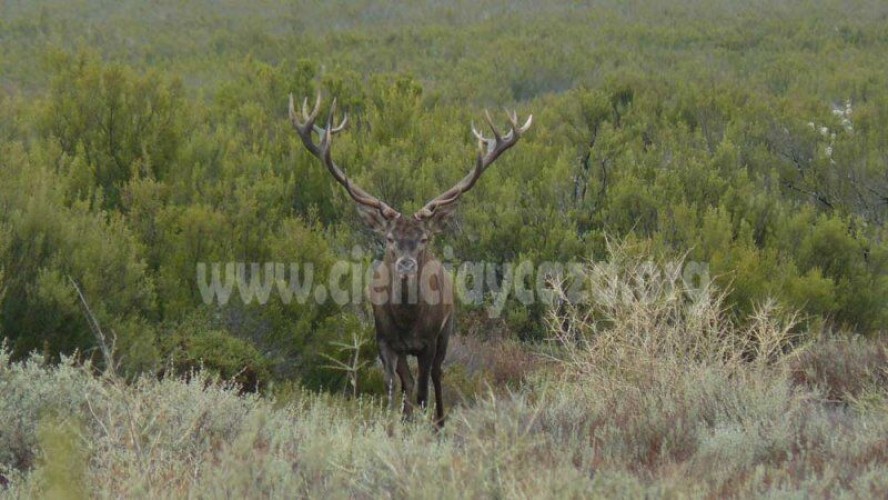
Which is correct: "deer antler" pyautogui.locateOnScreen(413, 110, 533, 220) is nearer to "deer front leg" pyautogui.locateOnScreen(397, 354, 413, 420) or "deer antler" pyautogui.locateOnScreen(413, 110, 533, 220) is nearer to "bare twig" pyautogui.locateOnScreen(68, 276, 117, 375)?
"deer front leg" pyautogui.locateOnScreen(397, 354, 413, 420)

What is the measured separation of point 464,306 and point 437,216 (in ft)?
9.36

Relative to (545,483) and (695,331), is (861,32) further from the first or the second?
(545,483)

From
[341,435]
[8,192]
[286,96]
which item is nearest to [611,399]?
[341,435]

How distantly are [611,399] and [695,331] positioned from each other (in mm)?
919

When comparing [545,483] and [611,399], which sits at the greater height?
[545,483]

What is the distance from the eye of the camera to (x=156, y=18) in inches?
1629

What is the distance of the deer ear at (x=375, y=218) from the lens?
847 cm

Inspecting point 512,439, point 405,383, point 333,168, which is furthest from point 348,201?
point 512,439

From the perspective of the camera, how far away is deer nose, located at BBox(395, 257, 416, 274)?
8.00 meters

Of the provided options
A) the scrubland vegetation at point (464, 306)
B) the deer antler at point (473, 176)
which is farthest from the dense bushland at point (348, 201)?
the deer antler at point (473, 176)

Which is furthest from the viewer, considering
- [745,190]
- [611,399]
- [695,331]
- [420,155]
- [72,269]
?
[420,155]

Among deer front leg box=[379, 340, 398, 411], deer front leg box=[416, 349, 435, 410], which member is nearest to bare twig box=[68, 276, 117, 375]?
deer front leg box=[379, 340, 398, 411]

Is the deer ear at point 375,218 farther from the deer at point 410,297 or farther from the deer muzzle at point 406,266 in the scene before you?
the deer muzzle at point 406,266

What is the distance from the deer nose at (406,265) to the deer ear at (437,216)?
0.46 m
